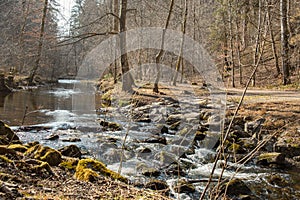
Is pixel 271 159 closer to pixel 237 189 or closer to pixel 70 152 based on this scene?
pixel 237 189

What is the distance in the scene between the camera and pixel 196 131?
9703 millimetres

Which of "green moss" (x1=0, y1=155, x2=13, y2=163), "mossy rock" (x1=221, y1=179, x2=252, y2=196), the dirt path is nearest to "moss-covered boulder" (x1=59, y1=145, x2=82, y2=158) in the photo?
"green moss" (x1=0, y1=155, x2=13, y2=163)

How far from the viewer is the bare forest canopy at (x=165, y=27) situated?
11430 mm

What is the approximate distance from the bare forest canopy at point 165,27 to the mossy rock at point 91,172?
4245 millimetres

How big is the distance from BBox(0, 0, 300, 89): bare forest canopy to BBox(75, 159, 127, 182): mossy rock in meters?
4.25

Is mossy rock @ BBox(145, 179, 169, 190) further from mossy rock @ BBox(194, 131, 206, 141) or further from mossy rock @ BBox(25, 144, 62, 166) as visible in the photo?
mossy rock @ BBox(194, 131, 206, 141)

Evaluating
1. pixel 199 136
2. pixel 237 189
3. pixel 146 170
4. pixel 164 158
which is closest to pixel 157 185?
pixel 146 170

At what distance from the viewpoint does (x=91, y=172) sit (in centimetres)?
439

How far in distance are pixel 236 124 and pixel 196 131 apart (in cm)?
150

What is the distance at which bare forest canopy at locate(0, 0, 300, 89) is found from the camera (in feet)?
37.5

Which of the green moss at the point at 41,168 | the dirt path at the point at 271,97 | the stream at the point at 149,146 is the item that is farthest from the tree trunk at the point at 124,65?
the green moss at the point at 41,168

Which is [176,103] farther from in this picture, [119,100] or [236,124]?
[236,124]

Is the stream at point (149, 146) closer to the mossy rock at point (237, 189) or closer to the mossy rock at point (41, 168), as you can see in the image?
the mossy rock at point (237, 189)

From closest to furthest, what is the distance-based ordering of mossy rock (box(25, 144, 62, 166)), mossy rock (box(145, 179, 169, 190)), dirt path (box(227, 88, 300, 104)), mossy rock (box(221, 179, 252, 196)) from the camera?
mossy rock (box(25, 144, 62, 166)) < mossy rock (box(145, 179, 169, 190)) < mossy rock (box(221, 179, 252, 196)) < dirt path (box(227, 88, 300, 104))
